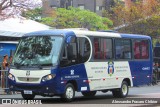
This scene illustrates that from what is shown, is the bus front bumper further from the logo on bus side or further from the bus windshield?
the logo on bus side

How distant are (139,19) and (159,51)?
16632mm

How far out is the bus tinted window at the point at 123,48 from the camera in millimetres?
20814

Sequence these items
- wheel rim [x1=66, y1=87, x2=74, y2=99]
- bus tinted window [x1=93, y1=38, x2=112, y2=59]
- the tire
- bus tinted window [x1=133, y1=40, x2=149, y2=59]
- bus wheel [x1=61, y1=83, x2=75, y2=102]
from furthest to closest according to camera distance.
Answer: bus tinted window [x1=133, y1=40, x2=149, y2=59] → the tire → bus tinted window [x1=93, y1=38, x2=112, y2=59] → wheel rim [x1=66, y1=87, x2=74, y2=99] → bus wheel [x1=61, y1=83, x2=75, y2=102]

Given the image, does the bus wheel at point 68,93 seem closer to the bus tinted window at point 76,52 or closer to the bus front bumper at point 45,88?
the bus front bumper at point 45,88

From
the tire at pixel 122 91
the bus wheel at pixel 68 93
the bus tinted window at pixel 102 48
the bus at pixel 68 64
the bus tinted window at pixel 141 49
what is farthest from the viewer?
the bus tinted window at pixel 141 49

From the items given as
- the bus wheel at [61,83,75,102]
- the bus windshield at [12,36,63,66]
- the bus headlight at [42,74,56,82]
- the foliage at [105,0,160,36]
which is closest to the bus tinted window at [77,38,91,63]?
the bus windshield at [12,36,63,66]

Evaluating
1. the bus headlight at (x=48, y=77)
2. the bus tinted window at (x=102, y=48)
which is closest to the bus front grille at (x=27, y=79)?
the bus headlight at (x=48, y=77)

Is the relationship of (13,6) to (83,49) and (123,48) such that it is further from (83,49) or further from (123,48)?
(83,49)

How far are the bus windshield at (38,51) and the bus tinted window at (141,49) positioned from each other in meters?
6.01

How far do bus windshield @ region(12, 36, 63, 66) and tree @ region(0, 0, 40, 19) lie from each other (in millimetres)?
13680

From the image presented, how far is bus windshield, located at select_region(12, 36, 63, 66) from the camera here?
1694 centimetres

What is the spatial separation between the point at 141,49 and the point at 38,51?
23.5ft

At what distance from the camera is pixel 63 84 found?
17016mm

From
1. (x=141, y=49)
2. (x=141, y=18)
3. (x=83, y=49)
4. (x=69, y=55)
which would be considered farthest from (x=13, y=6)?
(x=141, y=18)
